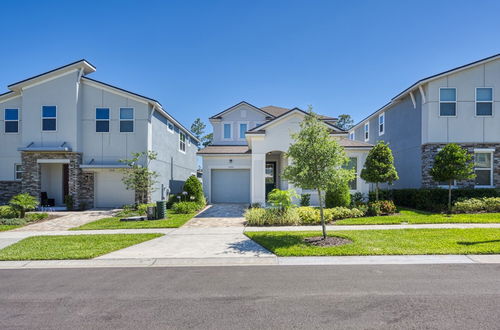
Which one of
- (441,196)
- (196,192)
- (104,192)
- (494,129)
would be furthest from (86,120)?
(494,129)

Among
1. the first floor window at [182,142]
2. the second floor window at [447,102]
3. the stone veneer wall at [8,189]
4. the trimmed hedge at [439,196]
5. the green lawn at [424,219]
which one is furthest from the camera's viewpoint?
the first floor window at [182,142]

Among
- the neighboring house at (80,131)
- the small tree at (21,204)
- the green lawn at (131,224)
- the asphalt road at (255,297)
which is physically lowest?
the green lawn at (131,224)

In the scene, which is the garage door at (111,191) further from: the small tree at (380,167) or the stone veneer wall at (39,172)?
the small tree at (380,167)

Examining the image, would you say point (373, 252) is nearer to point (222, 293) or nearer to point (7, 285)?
point (222, 293)

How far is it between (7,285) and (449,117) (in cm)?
2050

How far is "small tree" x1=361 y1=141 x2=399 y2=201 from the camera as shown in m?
13.3

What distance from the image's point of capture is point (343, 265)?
6262 mm

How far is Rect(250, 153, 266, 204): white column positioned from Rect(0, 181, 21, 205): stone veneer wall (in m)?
16.7

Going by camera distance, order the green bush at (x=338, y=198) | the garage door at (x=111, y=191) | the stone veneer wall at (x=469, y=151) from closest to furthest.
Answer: the green bush at (x=338, y=198) → the stone veneer wall at (x=469, y=151) → the garage door at (x=111, y=191)

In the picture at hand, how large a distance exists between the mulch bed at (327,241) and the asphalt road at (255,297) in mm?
1848

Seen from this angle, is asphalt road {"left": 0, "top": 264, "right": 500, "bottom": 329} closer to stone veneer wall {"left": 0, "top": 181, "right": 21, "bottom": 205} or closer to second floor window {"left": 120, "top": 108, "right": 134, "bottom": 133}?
second floor window {"left": 120, "top": 108, "right": 134, "bottom": 133}

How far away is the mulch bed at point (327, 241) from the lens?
26.1 feet

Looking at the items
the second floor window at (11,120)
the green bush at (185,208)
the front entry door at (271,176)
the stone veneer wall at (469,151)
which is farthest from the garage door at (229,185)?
the second floor window at (11,120)

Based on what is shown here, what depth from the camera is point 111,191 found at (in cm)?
1711
